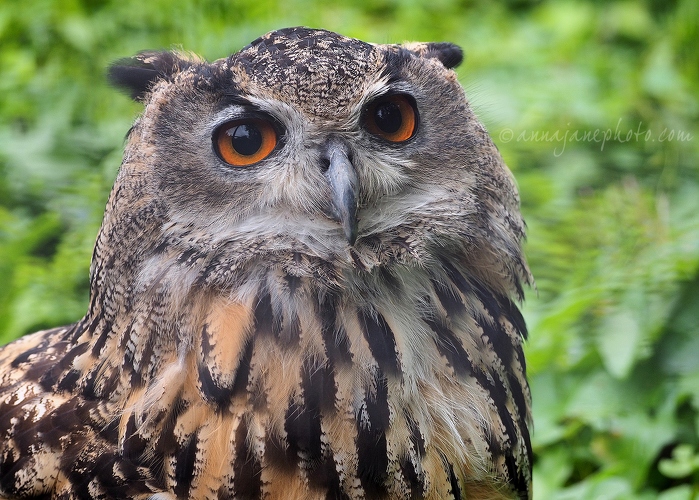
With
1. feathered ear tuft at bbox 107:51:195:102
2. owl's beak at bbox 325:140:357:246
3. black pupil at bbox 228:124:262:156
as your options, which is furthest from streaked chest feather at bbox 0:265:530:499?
feathered ear tuft at bbox 107:51:195:102

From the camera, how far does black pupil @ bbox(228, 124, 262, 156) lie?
1725mm

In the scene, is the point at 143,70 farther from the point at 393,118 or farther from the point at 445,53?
the point at 445,53

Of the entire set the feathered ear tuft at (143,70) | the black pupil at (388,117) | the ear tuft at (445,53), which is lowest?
the black pupil at (388,117)

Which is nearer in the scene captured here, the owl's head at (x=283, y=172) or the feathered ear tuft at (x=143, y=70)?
the owl's head at (x=283, y=172)

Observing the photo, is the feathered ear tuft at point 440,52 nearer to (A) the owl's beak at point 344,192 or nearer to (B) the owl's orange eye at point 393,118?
(B) the owl's orange eye at point 393,118

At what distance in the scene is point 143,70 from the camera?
74.5 inches

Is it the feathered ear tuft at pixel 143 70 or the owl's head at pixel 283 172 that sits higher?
the feathered ear tuft at pixel 143 70

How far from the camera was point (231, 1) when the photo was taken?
4.21 metres

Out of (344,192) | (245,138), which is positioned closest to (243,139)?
(245,138)

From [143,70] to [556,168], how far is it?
256 centimetres

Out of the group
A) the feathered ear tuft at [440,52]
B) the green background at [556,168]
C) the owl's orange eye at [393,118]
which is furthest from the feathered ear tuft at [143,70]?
the green background at [556,168]

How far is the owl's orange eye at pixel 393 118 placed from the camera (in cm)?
176

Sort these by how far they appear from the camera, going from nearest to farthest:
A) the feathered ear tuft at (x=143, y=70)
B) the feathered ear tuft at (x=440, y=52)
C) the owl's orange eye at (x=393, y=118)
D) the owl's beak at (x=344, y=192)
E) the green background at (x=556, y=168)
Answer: the owl's beak at (x=344, y=192)
the owl's orange eye at (x=393, y=118)
the feathered ear tuft at (x=143, y=70)
the feathered ear tuft at (x=440, y=52)
the green background at (x=556, y=168)

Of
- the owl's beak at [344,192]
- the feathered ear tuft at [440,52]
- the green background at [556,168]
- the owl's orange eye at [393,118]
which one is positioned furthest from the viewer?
the green background at [556,168]
